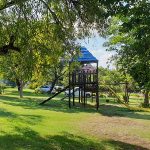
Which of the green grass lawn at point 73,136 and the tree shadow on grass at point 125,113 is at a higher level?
the tree shadow on grass at point 125,113

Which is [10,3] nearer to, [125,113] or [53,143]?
[53,143]

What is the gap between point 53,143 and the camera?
14672 mm

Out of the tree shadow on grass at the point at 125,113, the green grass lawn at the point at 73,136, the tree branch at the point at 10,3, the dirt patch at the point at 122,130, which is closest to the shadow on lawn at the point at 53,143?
the green grass lawn at the point at 73,136

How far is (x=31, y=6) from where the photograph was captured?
587 inches

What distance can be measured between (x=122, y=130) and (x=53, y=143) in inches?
233

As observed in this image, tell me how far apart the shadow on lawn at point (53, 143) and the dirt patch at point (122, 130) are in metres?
1.04

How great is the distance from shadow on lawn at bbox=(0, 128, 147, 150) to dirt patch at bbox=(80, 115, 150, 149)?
104 centimetres

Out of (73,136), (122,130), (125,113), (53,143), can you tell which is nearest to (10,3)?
(53,143)

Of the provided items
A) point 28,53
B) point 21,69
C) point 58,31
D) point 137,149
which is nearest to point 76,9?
point 58,31

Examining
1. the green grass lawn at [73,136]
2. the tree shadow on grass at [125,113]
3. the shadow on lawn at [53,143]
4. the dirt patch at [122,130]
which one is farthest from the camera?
the tree shadow on grass at [125,113]

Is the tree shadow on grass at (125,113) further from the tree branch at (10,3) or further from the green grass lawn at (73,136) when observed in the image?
Result: the tree branch at (10,3)

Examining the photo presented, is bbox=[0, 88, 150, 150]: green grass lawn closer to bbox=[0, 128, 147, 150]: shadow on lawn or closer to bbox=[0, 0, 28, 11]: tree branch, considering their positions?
bbox=[0, 128, 147, 150]: shadow on lawn

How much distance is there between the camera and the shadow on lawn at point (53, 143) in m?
13.9

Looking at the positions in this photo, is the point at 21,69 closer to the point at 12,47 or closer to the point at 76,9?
the point at 12,47
